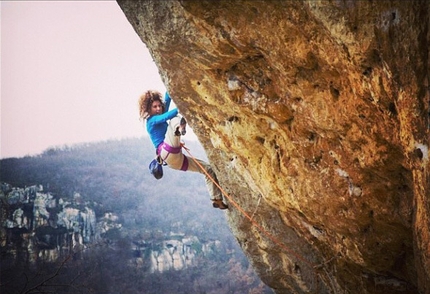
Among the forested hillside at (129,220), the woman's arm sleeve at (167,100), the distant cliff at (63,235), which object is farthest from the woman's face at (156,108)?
the distant cliff at (63,235)

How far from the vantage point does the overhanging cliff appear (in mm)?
3250

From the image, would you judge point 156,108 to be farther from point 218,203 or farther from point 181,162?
point 218,203

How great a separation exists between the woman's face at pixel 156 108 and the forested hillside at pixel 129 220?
26219 millimetres

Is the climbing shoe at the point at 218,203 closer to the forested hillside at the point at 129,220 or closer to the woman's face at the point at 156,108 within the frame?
the woman's face at the point at 156,108

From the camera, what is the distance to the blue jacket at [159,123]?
625cm

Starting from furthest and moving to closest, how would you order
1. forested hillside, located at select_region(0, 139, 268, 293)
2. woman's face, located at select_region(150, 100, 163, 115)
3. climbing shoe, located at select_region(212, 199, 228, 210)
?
forested hillside, located at select_region(0, 139, 268, 293)
climbing shoe, located at select_region(212, 199, 228, 210)
woman's face, located at select_region(150, 100, 163, 115)

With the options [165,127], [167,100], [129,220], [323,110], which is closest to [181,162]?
[165,127]

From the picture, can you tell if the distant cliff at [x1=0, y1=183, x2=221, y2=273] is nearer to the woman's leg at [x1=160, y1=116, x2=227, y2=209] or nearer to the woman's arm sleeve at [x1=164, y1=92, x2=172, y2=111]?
the woman's leg at [x1=160, y1=116, x2=227, y2=209]

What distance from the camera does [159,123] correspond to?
6.54 meters

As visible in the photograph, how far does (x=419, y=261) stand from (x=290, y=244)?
2.56m

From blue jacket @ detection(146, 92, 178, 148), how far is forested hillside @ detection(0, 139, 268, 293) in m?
25.9

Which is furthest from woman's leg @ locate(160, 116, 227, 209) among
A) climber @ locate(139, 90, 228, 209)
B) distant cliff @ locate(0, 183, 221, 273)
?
distant cliff @ locate(0, 183, 221, 273)

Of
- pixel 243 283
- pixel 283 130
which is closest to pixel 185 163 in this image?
pixel 283 130

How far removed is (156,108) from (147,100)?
0.65 ft
